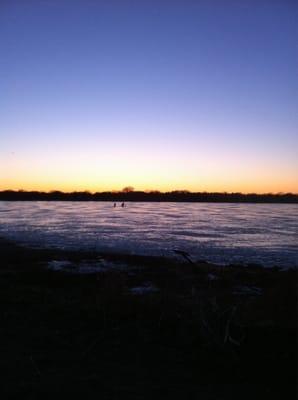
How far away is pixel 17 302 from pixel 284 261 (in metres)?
18.0

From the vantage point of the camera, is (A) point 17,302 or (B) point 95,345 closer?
(B) point 95,345

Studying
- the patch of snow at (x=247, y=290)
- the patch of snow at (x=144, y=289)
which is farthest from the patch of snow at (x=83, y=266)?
the patch of snow at (x=247, y=290)

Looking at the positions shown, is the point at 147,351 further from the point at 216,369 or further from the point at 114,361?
the point at 216,369

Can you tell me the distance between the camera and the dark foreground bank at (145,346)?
6.23 meters

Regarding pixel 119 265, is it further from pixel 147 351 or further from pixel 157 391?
pixel 157 391

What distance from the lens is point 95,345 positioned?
7867 mm

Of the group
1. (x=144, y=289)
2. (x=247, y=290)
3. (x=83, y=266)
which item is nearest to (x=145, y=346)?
(x=144, y=289)

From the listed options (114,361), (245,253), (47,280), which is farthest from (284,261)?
(114,361)

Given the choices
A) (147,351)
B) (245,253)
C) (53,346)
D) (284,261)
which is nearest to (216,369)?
(147,351)

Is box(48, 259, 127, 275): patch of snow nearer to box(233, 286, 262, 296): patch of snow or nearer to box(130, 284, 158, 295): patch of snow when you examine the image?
box(130, 284, 158, 295): patch of snow

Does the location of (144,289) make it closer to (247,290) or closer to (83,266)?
(247,290)

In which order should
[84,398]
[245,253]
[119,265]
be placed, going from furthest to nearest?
[245,253], [119,265], [84,398]

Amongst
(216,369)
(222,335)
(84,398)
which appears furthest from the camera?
(222,335)

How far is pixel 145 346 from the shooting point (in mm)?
7895
